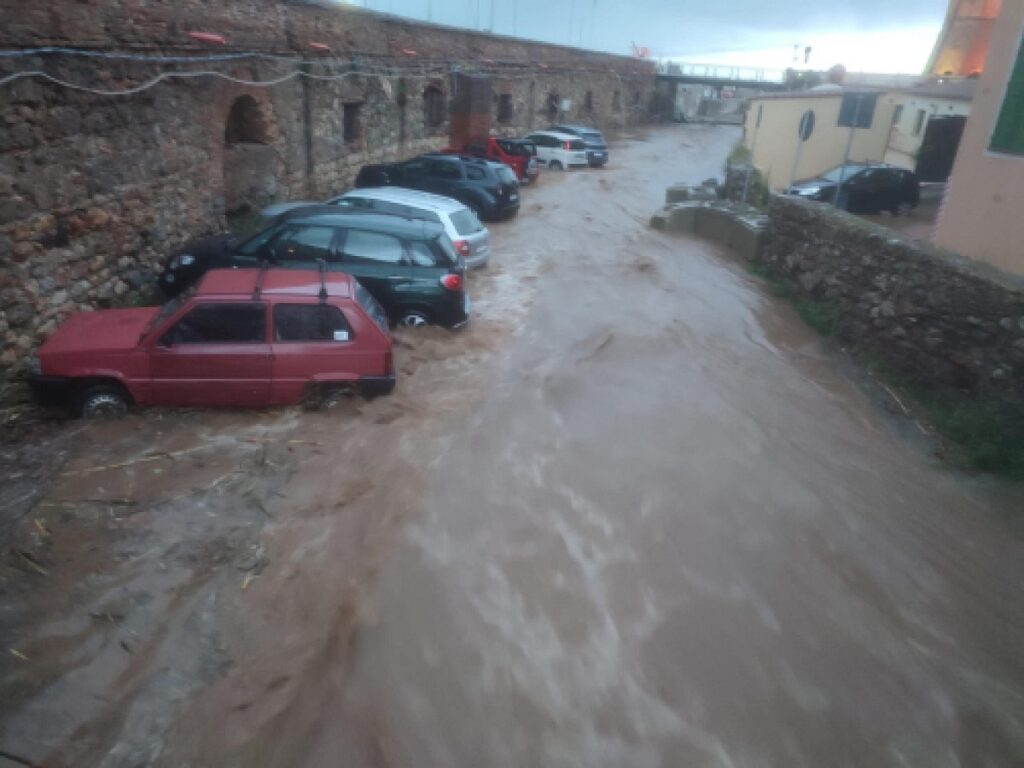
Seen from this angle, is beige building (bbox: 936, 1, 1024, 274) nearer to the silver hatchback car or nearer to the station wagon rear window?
the silver hatchback car

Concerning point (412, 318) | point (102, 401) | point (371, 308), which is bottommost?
point (102, 401)

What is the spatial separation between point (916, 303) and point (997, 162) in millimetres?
3360

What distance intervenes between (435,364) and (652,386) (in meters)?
2.85

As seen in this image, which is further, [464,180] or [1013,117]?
[464,180]

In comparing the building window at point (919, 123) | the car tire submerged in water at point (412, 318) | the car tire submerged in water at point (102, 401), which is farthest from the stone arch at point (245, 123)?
the building window at point (919, 123)

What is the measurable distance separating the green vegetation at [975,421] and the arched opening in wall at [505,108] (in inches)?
880

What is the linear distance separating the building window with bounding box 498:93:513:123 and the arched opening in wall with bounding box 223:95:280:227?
17.2 meters

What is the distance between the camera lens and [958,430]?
27.4 ft

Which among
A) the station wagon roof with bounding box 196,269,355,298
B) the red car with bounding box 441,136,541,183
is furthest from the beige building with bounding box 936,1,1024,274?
the red car with bounding box 441,136,541,183

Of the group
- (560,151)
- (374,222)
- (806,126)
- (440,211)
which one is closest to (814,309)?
(806,126)

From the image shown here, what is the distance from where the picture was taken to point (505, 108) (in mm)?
29703

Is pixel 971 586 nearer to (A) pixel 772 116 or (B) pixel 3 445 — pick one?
(B) pixel 3 445

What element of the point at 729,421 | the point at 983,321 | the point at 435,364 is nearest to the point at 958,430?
the point at 983,321

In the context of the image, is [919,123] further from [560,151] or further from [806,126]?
[560,151]
